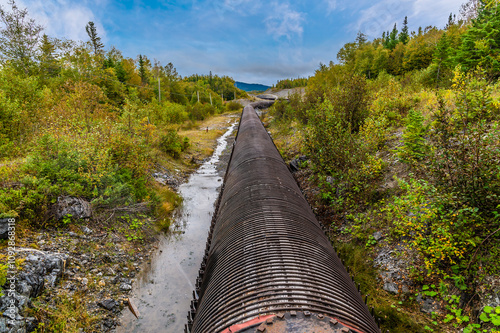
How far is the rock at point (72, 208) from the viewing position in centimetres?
767

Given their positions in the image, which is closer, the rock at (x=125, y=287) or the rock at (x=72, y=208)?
the rock at (x=125, y=287)

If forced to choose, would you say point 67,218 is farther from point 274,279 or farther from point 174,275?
point 274,279

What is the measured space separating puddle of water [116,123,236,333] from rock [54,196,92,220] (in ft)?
9.77

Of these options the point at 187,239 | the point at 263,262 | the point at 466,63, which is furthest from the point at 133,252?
the point at 466,63

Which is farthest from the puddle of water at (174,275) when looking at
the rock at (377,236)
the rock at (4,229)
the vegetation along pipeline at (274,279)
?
the rock at (377,236)

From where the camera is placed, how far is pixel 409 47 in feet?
124

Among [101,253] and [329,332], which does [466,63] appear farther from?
[101,253]

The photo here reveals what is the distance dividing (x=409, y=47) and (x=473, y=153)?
142 feet

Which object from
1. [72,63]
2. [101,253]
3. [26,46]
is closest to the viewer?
[101,253]

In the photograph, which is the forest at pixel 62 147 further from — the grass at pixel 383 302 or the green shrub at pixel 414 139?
the green shrub at pixel 414 139

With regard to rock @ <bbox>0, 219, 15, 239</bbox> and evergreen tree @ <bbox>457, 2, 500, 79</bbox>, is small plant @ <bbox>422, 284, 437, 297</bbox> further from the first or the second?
evergreen tree @ <bbox>457, 2, 500, 79</bbox>

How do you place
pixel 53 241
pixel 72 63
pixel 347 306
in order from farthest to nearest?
1. pixel 72 63
2. pixel 53 241
3. pixel 347 306

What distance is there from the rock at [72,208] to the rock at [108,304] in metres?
3.28

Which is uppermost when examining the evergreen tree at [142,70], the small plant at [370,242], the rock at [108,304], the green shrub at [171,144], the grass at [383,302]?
the evergreen tree at [142,70]
